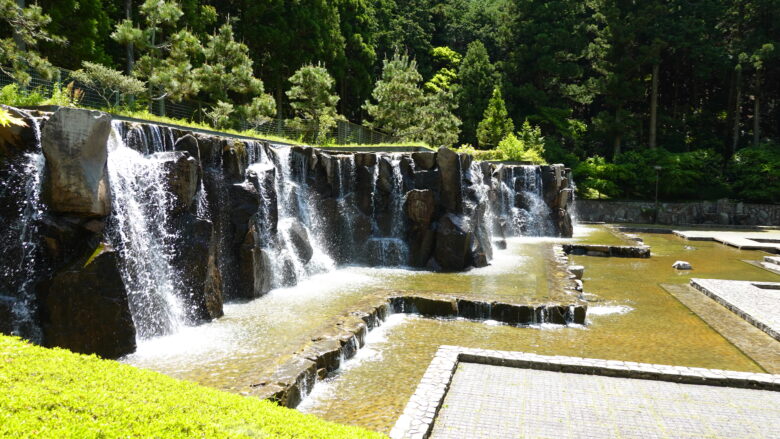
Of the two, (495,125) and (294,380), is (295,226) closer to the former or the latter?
(294,380)

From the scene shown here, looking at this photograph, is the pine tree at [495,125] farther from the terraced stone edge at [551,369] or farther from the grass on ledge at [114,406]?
the grass on ledge at [114,406]

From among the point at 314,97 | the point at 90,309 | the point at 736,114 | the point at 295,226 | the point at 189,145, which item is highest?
the point at 736,114

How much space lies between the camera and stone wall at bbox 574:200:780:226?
35.7 metres

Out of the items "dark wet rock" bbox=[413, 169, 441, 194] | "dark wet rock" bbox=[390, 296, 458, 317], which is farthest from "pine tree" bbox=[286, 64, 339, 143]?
"dark wet rock" bbox=[390, 296, 458, 317]

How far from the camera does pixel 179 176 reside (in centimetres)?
1049

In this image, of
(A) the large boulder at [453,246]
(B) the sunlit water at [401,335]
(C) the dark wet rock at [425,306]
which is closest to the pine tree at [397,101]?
(A) the large boulder at [453,246]

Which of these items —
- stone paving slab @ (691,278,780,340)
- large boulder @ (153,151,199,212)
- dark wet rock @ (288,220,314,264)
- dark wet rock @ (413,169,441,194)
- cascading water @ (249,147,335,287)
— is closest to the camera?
large boulder @ (153,151,199,212)

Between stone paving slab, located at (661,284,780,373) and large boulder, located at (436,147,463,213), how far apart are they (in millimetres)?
7144

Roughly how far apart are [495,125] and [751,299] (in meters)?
32.2

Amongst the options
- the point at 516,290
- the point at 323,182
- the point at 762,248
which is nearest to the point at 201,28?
the point at 323,182

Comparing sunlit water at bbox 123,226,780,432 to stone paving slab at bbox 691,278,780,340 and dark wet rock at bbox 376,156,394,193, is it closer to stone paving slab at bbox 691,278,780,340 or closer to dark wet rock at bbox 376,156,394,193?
stone paving slab at bbox 691,278,780,340

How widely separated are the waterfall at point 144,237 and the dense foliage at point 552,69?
1255 cm

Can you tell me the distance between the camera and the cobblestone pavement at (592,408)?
6.16 metres

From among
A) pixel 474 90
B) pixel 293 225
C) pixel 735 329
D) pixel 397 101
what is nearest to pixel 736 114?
pixel 474 90
